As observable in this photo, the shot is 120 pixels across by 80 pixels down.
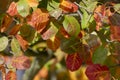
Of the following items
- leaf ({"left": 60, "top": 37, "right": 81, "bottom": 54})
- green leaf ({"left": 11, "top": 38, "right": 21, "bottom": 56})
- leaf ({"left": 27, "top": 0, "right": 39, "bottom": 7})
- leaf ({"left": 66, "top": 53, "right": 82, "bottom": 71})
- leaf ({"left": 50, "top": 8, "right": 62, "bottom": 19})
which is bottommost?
leaf ({"left": 66, "top": 53, "right": 82, "bottom": 71})

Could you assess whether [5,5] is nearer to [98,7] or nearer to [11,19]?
[11,19]

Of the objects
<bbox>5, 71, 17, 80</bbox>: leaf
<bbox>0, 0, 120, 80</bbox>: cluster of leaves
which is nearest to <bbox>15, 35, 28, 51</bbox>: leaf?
<bbox>0, 0, 120, 80</bbox>: cluster of leaves

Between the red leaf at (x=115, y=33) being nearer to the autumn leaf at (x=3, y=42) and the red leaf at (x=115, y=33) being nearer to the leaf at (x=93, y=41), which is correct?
the leaf at (x=93, y=41)

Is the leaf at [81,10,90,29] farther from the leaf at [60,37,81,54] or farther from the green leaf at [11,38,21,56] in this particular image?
the green leaf at [11,38,21,56]

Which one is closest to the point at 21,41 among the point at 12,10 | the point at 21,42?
the point at 21,42

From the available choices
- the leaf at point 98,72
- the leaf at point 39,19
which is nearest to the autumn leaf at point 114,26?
the leaf at point 98,72

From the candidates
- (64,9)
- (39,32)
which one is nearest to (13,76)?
(39,32)

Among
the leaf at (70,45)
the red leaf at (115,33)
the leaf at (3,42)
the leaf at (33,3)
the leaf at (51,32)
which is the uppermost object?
the leaf at (33,3)
